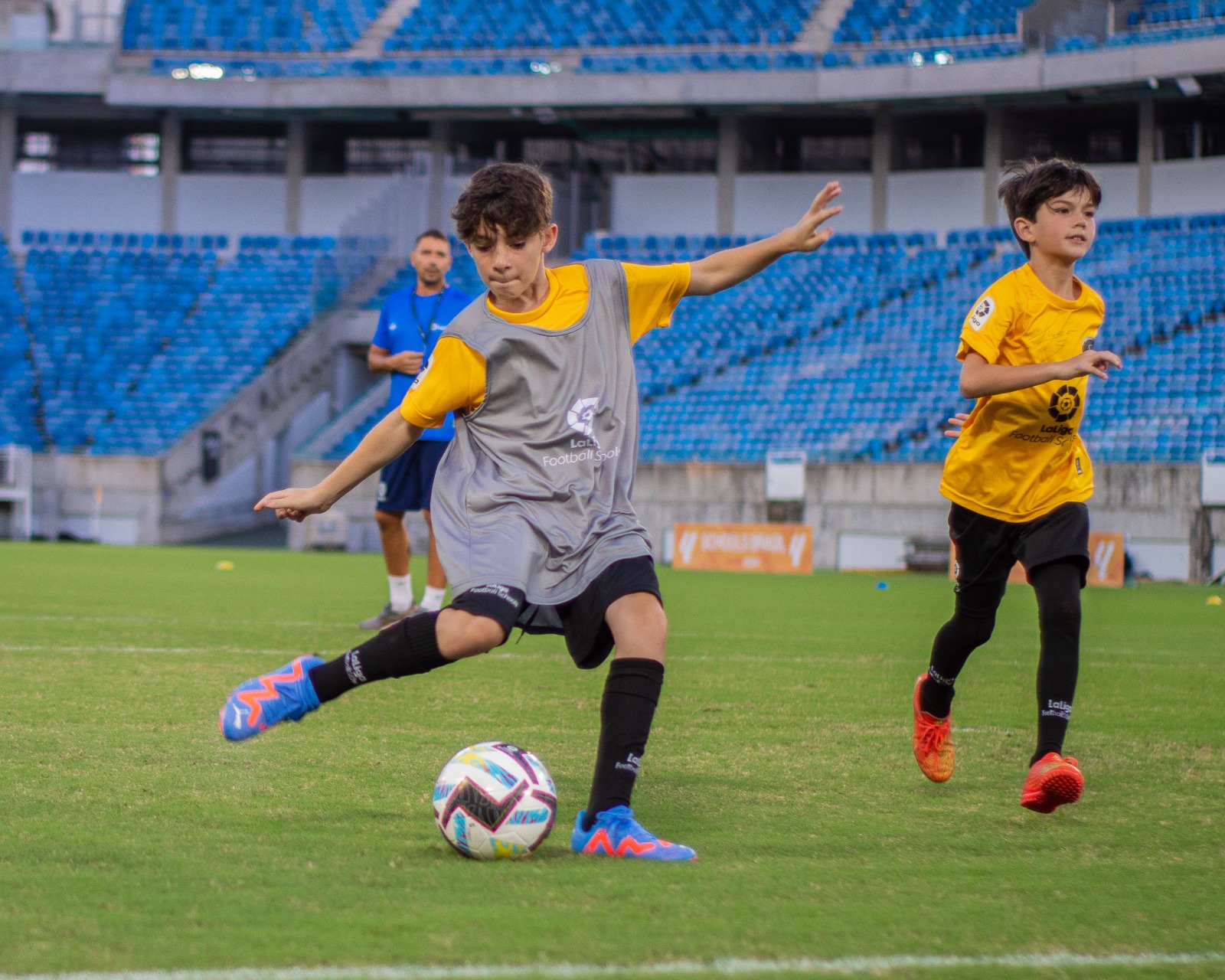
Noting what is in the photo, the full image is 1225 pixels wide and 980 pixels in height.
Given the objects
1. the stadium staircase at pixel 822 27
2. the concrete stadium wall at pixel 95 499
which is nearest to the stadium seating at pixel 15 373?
the concrete stadium wall at pixel 95 499

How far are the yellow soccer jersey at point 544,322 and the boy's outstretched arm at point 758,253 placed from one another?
5 centimetres

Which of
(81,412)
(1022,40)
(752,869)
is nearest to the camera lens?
(752,869)

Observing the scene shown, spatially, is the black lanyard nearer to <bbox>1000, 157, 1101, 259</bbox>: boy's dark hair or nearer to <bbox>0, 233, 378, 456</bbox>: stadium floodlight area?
<bbox>1000, 157, 1101, 259</bbox>: boy's dark hair

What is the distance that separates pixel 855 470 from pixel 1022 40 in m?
12.5

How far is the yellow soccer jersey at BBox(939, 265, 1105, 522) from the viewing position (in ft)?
15.0

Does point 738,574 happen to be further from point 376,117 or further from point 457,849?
point 376,117

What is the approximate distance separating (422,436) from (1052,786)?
5.75m

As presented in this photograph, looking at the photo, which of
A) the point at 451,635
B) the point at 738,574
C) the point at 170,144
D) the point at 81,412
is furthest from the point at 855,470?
the point at 170,144

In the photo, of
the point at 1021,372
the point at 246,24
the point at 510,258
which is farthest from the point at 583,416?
the point at 246,24

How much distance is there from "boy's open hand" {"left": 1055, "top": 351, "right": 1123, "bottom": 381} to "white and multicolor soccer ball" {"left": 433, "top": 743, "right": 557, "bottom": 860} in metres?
1.86

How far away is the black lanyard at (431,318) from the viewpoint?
891cm

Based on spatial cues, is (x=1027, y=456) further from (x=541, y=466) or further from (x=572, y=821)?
(x=572, y=821)

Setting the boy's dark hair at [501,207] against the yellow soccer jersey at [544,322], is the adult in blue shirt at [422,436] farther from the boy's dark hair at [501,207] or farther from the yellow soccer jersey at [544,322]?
the boy's dark hair at [501,207]

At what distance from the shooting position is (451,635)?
362cm
